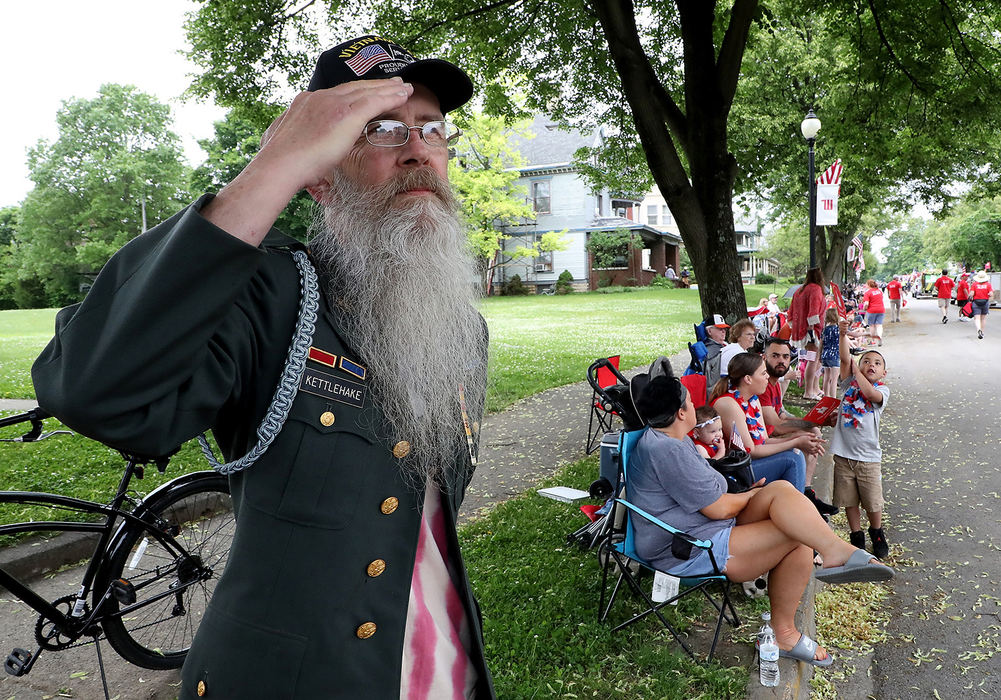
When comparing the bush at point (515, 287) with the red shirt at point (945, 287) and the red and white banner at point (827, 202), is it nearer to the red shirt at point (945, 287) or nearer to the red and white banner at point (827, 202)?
the red shirt at point (945, 287)

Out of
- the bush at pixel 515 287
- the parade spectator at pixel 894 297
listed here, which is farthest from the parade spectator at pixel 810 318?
the bush at pixel 515 287

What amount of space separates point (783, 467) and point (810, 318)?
21.1 ft

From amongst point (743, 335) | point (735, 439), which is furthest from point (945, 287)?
point (735, 439)

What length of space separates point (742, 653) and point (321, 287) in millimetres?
3598

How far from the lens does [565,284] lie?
4400 centimetres

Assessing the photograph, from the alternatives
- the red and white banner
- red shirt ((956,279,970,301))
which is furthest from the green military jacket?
red shirt ((956,279,970,301))

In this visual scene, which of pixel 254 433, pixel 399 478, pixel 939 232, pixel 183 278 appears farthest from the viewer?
pixel 939 232

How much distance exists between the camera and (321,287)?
4.76 ft

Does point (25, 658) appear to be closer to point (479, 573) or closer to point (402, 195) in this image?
point (479, 573)

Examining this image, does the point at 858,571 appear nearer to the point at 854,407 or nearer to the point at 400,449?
the point at 854,407

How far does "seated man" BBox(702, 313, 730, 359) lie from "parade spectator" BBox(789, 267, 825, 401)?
3387 millimetres

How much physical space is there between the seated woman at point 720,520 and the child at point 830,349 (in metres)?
8.50

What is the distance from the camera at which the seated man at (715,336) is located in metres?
8.00

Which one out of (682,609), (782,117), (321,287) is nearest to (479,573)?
(682,609)
